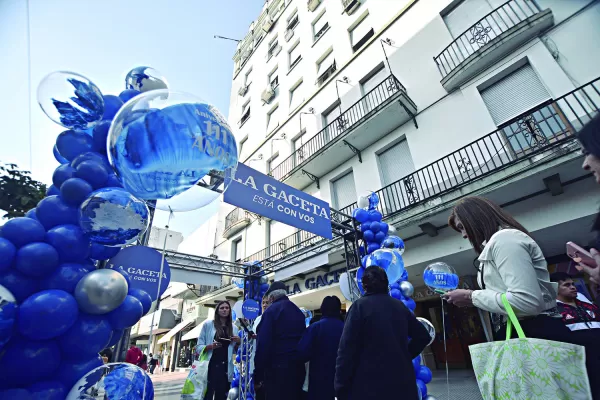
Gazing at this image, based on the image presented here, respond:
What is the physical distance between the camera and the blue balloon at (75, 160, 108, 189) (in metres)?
2.07

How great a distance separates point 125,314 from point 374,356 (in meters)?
1.85

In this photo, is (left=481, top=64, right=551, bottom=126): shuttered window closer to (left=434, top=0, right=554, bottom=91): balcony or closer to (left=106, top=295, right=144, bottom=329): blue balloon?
(left=434, top=0, right=554, bottom=91): balcony

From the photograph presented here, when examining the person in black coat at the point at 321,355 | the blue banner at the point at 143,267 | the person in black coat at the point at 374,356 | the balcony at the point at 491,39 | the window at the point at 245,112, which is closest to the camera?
the person in black coat at the point at 374,356

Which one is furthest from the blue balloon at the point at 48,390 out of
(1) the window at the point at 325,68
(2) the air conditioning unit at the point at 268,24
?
(2) the air conditioning unit at the point at 268,24

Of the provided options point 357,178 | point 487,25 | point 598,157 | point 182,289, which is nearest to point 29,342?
point 598,157

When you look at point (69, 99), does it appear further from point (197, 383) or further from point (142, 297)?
point (197, 383)

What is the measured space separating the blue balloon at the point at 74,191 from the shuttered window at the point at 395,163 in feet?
26.4

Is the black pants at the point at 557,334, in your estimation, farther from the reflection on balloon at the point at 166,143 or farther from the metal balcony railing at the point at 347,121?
the metal balcony railing at the point at 347,121

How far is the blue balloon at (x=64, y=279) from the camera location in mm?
1789

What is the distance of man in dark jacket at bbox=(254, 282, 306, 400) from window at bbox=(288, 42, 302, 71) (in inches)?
594

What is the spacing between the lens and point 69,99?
6.84 feet

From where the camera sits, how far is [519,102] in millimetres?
6570

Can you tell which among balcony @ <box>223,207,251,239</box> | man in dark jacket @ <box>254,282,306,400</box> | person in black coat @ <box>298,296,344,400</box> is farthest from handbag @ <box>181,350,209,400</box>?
balcony @ <box>223,207,251,239</box>

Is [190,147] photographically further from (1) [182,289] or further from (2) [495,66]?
(1) [182,289]
